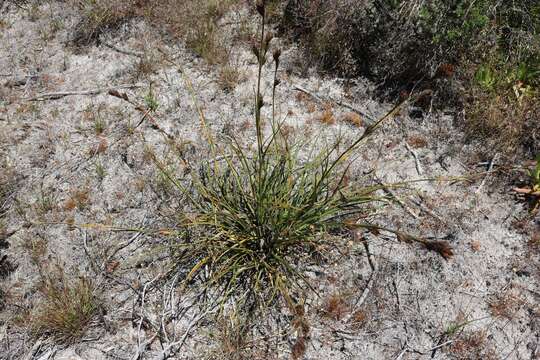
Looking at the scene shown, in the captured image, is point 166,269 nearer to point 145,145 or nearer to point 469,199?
point 145,145

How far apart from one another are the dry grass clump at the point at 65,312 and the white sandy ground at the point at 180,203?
0.06 meters

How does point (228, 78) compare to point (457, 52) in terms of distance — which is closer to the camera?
point (457, 52)

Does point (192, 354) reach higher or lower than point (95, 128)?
lower

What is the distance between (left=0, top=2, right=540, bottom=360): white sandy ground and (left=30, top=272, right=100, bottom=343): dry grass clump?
0.06m

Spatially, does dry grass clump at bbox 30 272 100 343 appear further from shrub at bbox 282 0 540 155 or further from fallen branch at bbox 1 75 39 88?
shrub at bbox 282 0 540 155

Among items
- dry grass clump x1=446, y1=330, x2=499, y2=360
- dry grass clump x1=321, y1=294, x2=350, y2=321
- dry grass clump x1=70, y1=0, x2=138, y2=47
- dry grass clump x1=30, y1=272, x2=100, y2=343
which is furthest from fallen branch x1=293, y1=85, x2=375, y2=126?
dry grass clump x1=30, y1=272, x2=100, y2=343

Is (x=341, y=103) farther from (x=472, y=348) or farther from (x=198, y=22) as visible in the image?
(x=472, y=348)

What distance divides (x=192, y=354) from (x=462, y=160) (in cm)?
235

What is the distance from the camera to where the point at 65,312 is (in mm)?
2527

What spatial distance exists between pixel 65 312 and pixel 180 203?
99 cm

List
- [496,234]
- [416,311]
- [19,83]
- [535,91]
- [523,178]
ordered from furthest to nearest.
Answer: [19,83] < [535,91] < [523,178] < [496,234] < [416,311]

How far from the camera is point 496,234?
2998 mm

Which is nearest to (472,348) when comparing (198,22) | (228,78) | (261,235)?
(261,235)

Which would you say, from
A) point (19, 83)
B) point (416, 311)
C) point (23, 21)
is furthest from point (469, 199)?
point (23, 21)
